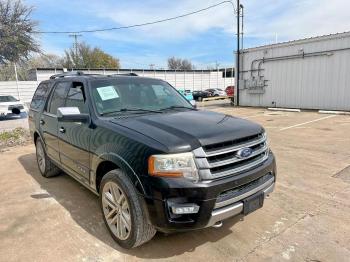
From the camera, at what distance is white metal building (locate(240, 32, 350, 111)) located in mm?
15156

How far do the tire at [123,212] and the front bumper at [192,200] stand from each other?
171 mm

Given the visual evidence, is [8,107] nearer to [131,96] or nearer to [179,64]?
[131,96]

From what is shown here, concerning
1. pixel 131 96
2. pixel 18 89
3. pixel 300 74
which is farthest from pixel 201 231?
pixel 18 89

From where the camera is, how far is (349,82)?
48.8 feet

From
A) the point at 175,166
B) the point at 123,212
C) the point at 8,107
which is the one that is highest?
the point at 175,166

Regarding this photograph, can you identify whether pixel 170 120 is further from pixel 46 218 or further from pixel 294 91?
pixel 294 91

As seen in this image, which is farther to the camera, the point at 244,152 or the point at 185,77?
the point at 185,77

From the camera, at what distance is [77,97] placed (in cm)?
395

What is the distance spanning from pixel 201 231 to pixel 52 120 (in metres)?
2.93

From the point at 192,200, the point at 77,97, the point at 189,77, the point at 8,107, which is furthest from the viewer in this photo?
the point at 189,77

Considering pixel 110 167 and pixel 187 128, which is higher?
pixel 187 128

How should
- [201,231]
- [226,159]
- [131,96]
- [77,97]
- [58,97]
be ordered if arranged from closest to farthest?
[226,159], [201,231], [131,96], [77,97], [58,97]

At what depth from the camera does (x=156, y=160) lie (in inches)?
99.2

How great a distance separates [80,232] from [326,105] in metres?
16.0
